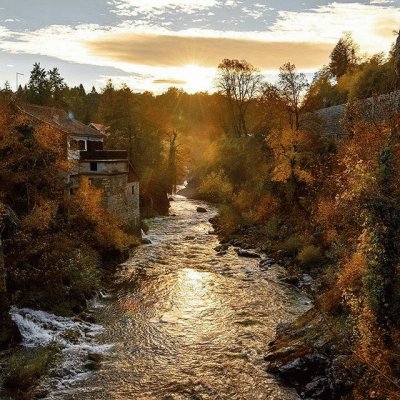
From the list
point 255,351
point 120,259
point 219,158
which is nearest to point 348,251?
point 255,351

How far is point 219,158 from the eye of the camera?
224 ft

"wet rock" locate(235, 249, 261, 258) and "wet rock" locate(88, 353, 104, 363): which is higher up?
"wet rock" locate(235, 249, 261, 258)

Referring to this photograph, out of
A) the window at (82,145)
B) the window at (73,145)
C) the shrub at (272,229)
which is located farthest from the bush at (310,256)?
the window at (82,145)

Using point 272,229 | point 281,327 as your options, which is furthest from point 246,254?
point 281,327

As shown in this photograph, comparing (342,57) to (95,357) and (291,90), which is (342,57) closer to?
(291,90)

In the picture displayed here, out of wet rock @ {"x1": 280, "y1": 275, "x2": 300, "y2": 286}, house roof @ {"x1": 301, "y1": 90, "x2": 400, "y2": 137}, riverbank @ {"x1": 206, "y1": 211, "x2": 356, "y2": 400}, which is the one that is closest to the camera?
riverbank @ {"x1": 206, "y1": 211, "x2": 356, "y2": 400}

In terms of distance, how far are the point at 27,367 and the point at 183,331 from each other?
26.0 feet

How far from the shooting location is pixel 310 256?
1231 inches

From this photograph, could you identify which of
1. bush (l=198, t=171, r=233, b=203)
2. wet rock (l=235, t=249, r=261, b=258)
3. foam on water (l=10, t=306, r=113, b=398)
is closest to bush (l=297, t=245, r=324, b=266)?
wet rock (l=235, t=249, r=261, b=258)

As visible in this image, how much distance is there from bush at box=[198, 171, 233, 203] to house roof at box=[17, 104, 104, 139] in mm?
22760

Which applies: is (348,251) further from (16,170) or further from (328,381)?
(16,170)

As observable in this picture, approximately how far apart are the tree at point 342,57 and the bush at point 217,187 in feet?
100

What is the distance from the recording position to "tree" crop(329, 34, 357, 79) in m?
74.8

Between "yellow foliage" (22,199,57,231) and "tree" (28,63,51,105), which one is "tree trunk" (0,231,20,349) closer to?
"yellow foliage" (22,199,57,231)
